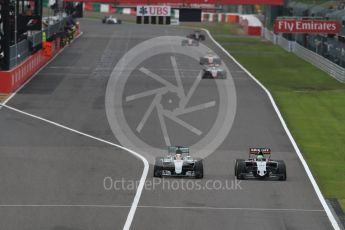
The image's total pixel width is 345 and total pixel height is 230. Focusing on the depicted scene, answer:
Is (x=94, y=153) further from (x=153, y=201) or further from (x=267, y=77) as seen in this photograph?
(x=267, y=77)

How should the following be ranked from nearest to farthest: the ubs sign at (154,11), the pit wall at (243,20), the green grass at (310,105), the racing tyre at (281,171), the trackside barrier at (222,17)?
the racing tyre at (281,171), the green grass at (310,105), the ubs sign at (154,11), the pit wall at (243,20), the trackside barrier at (222,17)

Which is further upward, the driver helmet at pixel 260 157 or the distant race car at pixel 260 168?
the driver helmet at pixel 260 157

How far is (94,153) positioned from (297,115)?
582 inches

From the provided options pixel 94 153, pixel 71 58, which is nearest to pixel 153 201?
pixel 94 153

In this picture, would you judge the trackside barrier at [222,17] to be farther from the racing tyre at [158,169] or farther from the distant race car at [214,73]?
the racing tyre at [158,169]

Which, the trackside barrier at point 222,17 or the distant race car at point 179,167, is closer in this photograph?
the distant race car at point 179,167

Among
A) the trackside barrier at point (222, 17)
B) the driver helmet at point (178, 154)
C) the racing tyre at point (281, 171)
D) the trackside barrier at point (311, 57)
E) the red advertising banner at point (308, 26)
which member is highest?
the red advertising banner at point (308, 26)

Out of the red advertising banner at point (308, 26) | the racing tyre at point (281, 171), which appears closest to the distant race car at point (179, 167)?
the racing tyre at point (281, 171)

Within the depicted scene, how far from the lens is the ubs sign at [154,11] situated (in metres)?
63.9

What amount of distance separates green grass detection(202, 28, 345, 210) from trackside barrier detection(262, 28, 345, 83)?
54 cm

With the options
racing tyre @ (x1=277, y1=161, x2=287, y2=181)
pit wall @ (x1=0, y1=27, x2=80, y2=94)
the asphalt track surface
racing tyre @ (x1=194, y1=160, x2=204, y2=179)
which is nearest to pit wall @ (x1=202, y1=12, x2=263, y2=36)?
pit wall @ (x1=0, y1=27, x2=80, y2=94)

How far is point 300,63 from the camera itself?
77938 millimetres

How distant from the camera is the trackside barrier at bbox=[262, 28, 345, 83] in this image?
214 ft

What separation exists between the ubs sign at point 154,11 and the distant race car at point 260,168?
34.1 metres
